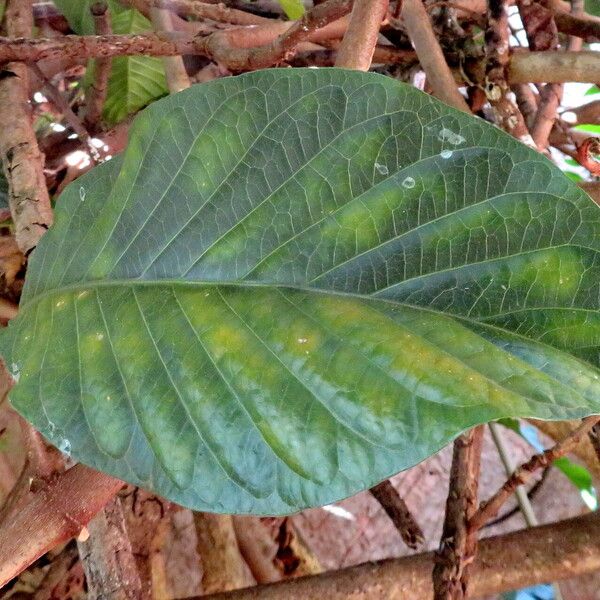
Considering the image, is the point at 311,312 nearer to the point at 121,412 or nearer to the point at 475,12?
the point at 121,412

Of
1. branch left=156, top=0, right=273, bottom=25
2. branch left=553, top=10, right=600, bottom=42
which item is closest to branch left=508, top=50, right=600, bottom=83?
branch left=553, top=10, right=600, bottom=42

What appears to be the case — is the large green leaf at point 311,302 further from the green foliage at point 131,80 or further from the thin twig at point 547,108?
the green foliage at point 131,80

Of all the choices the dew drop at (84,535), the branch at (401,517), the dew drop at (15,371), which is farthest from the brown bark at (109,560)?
the branch at (401,517)

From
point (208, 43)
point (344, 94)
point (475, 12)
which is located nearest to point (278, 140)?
point (344, 94)

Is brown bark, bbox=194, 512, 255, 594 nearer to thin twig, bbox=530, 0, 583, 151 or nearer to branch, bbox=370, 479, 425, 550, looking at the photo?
branch, bbox=370, 479, 425, 550

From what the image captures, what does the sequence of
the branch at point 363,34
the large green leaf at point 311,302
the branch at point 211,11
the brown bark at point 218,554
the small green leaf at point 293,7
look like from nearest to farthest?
the large green leaf at point 311,302 → the branch at point 363,34 → the small green leaf at point 293,7 → the branch at point 211,11 → the brown bark at point 218,554

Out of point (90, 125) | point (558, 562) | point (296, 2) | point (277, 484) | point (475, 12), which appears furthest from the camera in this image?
point (90, 125)
